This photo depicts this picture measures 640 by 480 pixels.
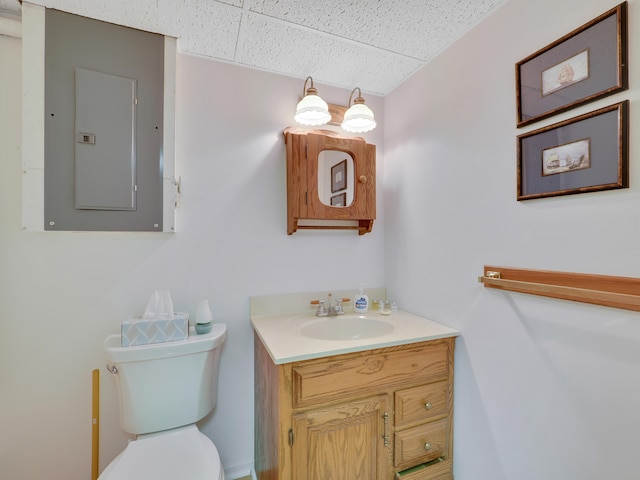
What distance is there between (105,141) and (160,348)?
3.10 ft

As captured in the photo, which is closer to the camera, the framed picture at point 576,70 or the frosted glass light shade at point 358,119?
the framed picture at point 576,70

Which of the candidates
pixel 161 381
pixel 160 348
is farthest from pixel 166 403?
pixel 160 348

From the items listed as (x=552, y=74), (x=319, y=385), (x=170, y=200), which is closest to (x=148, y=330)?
(x=170, y=200)

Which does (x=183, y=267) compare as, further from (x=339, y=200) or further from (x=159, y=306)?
(x=339, y=200)

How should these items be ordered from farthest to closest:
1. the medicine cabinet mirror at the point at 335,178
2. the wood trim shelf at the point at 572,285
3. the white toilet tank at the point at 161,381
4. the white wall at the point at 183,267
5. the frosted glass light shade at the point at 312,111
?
the medicine cabinet mirror at the point at 335,178
the frosted glass light shade at the point at 312,111
the white wall at the point at 183,267
the white toilet tank at the point at 161,381
the wood trim shelf at the point at 572,285

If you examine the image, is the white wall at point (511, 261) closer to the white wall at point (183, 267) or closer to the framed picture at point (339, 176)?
the framed picture at point (339, 176)

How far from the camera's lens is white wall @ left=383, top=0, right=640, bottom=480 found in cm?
82

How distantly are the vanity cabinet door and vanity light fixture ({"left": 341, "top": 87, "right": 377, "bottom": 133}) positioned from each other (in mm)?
1361

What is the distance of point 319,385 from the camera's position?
3.57ft

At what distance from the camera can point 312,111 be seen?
57.9 inches

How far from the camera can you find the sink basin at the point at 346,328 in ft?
4.90

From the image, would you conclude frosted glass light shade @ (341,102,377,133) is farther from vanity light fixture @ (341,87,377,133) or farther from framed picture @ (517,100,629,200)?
framed picture @ (517,100,629,200)

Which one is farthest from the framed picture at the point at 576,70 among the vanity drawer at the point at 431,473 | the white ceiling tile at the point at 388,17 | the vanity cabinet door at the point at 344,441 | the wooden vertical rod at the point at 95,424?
the wooden vertical rod at the point at 95,424

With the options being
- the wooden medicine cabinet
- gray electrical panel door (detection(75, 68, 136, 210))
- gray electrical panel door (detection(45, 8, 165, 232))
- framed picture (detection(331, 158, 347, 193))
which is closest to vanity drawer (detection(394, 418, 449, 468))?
the wooden medicine cabinet
